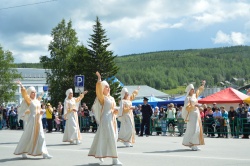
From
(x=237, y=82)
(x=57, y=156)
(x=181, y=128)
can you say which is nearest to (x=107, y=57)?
(x=181, y=128)

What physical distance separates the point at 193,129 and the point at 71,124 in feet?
18.0

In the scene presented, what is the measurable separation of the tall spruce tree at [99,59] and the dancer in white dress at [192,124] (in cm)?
4735

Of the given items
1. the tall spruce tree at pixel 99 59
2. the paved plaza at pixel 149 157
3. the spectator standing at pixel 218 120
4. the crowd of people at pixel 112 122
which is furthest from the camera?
the tall spruce tree at pixel 99 59

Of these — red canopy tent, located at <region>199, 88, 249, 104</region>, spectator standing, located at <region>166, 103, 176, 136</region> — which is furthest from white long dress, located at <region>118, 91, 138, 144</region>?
red canopy tent, located at <region>199, 88, 249, 104</region>

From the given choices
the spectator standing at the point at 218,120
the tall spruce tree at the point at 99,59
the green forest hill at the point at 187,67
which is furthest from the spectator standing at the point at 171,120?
the green forest hill at the point at 187,67

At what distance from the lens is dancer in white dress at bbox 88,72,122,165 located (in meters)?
11.9

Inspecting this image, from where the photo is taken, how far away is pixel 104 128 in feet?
39.5

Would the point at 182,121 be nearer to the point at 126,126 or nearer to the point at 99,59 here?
the point at 126,126

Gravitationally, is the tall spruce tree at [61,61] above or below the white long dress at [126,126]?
above

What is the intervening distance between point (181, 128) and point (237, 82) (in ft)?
446

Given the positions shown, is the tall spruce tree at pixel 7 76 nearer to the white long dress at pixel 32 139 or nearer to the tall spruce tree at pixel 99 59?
the tall spruce tree at pixel 99 59

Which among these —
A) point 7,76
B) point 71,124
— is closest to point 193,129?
point 71,124

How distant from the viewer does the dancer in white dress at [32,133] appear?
44.7ft

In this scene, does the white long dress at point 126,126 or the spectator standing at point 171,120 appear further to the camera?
the spectator standing at point 171,120
